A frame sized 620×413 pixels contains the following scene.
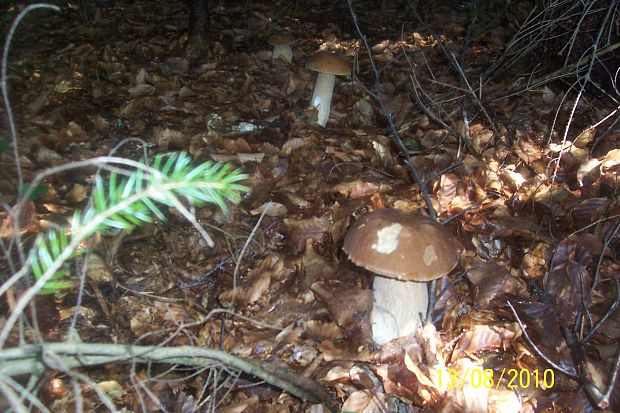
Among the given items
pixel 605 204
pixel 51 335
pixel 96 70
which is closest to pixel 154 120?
pixel 96 70

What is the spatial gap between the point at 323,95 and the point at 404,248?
2.36 metres

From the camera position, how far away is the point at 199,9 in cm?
498

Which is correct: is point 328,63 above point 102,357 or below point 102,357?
below

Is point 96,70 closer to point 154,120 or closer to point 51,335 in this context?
point 154,120

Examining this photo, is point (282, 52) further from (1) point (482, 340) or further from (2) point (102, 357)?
(2) point (102, 357)

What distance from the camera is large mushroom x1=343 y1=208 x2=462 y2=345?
180 cm

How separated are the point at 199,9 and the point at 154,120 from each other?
6.39 ft
